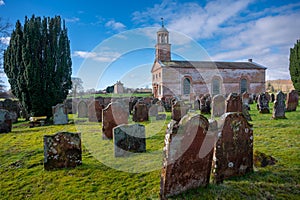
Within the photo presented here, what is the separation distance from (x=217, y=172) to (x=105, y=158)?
2.99 m

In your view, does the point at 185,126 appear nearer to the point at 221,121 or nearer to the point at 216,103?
the point at 221,121

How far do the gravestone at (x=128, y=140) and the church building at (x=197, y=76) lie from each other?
23773 mm

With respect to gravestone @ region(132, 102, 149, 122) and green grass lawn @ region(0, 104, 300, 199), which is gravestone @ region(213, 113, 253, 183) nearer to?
green grass lawn @ region(0, 104, 300, 199)

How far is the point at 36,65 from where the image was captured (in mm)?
12852

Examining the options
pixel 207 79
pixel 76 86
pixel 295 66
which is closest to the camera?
pixel 76 86

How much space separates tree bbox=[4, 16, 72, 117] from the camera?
12750 mm

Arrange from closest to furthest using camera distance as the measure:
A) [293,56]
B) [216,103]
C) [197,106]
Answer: [216,103], [197,106], [293,56]

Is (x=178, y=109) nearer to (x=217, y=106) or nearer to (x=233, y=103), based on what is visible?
(x=217, y=106)

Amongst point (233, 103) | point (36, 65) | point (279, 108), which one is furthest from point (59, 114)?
point (279, 108)

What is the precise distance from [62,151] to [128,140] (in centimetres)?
172

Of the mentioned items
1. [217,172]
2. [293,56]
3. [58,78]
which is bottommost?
[217,172]

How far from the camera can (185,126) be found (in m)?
3.19

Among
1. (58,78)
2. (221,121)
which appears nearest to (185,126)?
(221,121)

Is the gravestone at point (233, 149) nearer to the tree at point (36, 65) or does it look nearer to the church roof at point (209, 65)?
the tree at point (36, 65)
